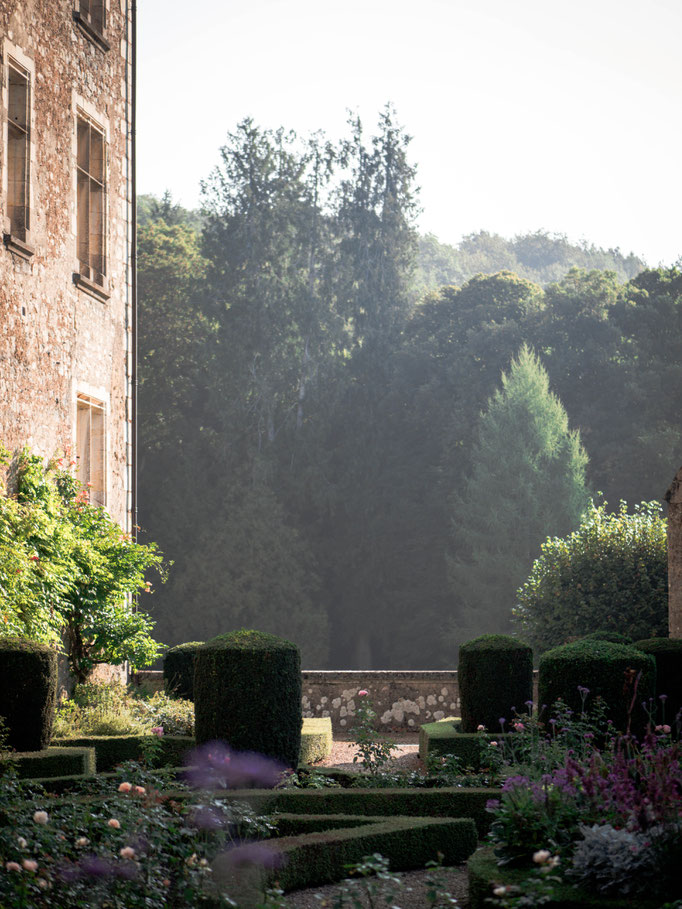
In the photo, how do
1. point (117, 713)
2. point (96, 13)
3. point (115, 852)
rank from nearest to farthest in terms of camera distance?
point (115, 852), point (117, 713), point (96, 13)

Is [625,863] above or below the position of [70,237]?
below

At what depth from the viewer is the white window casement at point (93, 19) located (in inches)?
457

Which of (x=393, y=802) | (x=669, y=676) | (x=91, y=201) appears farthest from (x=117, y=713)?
(x=91, y=201)

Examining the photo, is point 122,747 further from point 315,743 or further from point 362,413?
point 362,413

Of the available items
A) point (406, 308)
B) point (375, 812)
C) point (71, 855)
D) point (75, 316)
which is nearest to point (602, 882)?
point (71, 855)

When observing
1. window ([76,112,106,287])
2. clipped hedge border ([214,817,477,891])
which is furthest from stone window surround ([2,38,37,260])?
clipped hedge border ([214,817,477,891])

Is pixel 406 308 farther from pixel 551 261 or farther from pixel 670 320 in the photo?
pixel 551 261

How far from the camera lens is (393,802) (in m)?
6.79

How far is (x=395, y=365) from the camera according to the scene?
107 ft

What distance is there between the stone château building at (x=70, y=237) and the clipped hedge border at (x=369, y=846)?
531 cm

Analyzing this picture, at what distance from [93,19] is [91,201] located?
6.82 ft

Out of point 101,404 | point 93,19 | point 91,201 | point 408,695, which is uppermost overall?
point 93,19

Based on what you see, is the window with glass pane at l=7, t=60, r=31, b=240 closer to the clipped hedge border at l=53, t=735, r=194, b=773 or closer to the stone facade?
the clipped hedge border at l=53, t=735, r=194, b=773

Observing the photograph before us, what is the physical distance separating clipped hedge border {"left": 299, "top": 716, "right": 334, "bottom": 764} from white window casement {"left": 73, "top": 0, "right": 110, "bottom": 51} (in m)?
7.64
